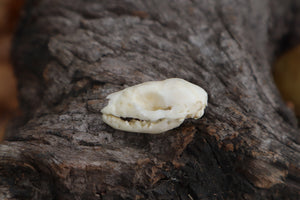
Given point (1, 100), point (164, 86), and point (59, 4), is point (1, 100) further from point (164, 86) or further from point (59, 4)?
point (164, 86)

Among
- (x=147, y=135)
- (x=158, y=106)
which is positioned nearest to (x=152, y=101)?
(x=158, y=106)

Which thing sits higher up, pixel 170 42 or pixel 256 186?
pixel 170 42

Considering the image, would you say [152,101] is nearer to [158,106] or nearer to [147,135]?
[158,106]

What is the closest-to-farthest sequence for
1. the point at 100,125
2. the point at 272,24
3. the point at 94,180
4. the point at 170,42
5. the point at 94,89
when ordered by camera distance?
the point at 94,180, the point at 100,125, the point at 94,89, the point at 170,42, the point at 272,24

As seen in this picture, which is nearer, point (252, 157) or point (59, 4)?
point (252, 157)


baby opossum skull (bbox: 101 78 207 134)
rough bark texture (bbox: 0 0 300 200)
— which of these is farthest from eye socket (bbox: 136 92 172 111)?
rough bark texture (bbox: 0 0 300 200)

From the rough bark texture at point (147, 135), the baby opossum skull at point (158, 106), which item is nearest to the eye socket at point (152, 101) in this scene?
the baby opossum skull at point (158, 106)

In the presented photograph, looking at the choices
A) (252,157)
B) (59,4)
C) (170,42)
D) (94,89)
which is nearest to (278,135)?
(252,157)

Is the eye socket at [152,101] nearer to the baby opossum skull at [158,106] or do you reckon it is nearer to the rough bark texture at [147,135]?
the baby opossum skull at [158,106]
